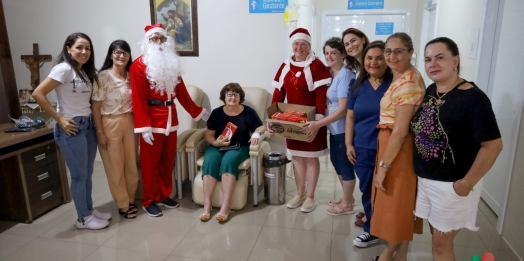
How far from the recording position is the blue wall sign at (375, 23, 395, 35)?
558cm

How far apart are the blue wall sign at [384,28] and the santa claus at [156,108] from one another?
389 cm

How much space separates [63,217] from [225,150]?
1.40 m

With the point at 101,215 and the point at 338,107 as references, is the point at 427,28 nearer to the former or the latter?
the point at 338,107

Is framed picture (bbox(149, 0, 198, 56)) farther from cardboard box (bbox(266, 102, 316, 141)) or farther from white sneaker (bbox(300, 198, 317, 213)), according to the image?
white sneaker (bbox(300, 198, 317, 213))

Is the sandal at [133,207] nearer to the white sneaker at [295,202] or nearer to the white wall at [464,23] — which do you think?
the white sneaker at [295,202]

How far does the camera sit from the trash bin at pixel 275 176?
2.93 m

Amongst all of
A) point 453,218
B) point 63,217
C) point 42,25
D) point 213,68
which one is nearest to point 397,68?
point 453,218

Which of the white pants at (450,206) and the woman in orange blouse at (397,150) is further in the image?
the woman in orange blouse at (397,150)

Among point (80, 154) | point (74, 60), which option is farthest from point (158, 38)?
point (80, 154)

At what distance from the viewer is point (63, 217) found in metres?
2.80

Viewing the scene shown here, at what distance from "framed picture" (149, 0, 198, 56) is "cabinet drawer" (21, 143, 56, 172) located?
1.53 meters

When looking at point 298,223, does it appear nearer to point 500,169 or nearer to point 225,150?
point 225,150

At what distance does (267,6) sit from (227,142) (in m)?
1.41

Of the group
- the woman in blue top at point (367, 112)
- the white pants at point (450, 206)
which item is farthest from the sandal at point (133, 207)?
the white pants at point (450, 206)
